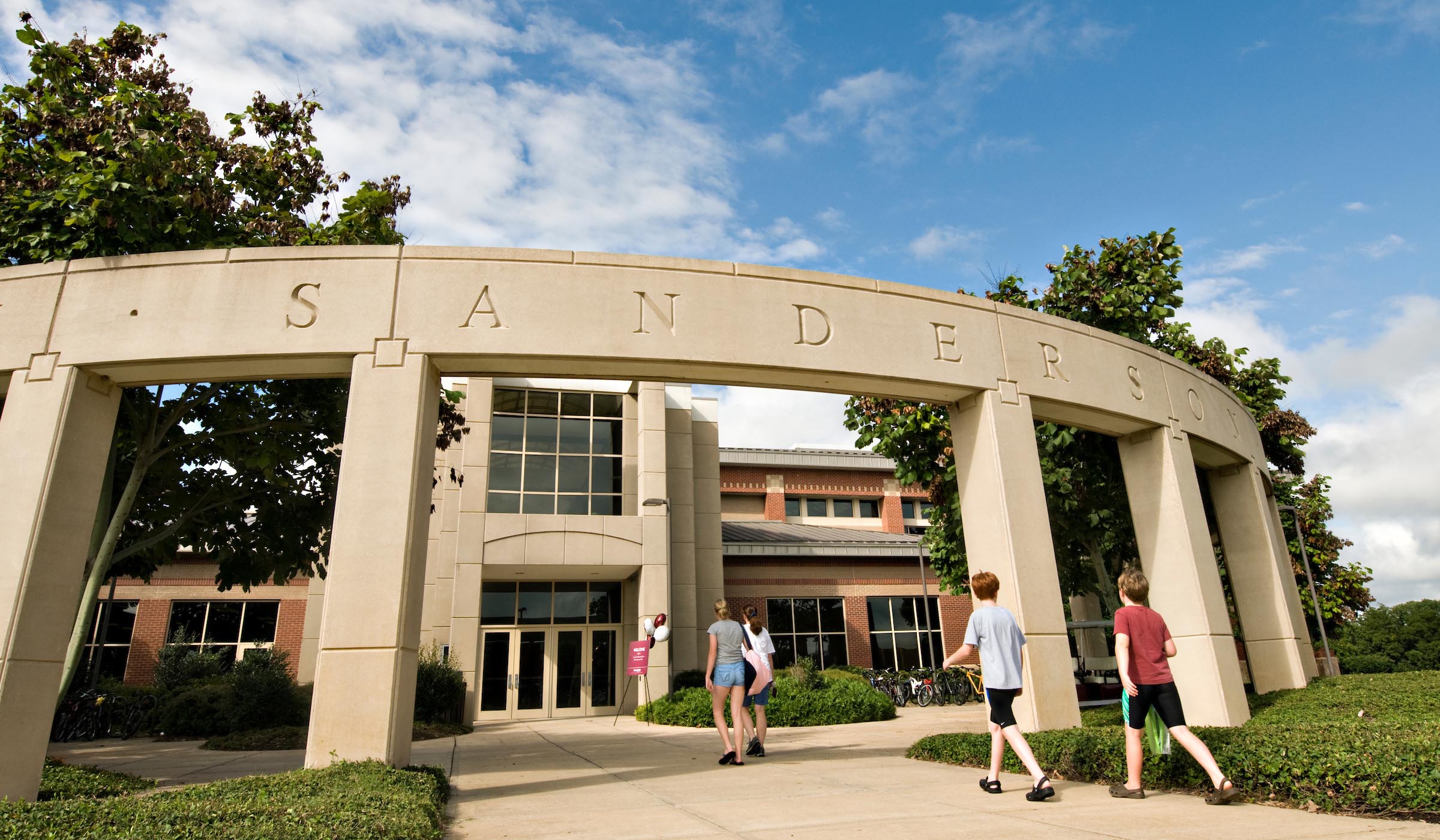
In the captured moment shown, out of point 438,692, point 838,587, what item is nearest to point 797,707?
point 438,692

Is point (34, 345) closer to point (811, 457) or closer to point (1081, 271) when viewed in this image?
point (1081, 271)

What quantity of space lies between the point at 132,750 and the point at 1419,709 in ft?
60.9

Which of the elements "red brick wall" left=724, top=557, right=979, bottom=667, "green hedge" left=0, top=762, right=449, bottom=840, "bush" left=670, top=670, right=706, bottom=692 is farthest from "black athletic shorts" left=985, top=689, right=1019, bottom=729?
"red brick wall" left=724, top=557, right=979, bottom=667

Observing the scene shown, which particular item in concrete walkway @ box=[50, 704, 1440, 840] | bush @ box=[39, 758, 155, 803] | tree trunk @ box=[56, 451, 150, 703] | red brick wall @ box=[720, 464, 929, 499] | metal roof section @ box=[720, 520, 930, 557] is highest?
red brick wall @ box=[720, 464, 929, 499]

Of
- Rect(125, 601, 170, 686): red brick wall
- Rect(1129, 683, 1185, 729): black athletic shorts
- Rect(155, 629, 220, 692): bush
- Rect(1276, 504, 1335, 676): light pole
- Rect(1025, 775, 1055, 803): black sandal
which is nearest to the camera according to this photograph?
Rect(1129, 683, 1185, 729): black athletic shorts

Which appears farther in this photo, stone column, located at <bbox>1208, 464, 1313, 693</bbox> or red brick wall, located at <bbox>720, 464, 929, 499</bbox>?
red brick wall, located at <bbox>720, 464, 929, 499</bbox>

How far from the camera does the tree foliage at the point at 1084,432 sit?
545 inches

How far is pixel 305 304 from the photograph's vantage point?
7.79 m

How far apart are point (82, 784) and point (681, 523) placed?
17.6 meters

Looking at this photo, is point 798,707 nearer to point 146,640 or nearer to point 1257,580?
point 1257,580

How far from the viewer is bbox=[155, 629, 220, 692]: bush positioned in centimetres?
2080

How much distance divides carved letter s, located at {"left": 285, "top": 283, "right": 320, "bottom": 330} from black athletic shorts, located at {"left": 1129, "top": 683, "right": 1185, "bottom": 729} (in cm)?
749

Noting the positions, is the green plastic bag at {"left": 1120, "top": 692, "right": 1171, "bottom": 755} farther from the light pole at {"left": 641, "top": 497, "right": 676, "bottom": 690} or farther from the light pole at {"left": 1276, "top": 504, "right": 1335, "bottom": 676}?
the light pole at {"left": 641, "top": 497, "right": 676, "bottom": 690}

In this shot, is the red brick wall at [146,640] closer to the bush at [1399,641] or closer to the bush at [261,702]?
the bush at [261,702]
